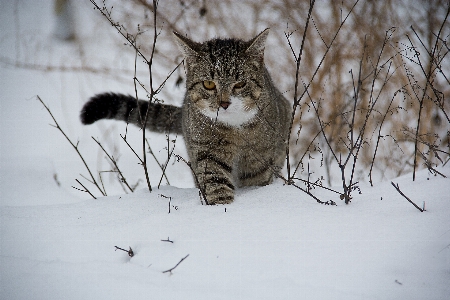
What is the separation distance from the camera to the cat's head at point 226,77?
246 cm

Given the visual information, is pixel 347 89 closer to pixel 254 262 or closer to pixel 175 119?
pixel 175 119

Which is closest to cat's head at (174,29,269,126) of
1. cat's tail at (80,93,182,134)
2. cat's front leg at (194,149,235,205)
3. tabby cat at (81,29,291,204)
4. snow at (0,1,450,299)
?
tabby cat at (81,29,291,204)

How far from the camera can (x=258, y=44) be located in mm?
2588

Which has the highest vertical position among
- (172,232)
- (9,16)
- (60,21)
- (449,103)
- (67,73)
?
(60,21)

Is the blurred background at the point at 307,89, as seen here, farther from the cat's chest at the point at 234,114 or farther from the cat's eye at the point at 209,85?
the cat's eye at the point at 209,85

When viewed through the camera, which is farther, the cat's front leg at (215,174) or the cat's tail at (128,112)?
the cat's tail at (128,112)

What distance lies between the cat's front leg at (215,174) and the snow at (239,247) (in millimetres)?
100

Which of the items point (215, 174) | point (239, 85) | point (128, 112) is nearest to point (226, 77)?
point (239, 85)

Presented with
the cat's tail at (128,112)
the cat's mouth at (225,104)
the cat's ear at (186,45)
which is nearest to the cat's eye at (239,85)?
the cat's mouth at (225,104)

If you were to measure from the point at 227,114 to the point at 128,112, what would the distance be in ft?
3.33

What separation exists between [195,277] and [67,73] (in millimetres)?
6732

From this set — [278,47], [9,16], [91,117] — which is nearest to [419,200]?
[91,117]

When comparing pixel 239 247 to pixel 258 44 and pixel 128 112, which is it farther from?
pixel 128 112

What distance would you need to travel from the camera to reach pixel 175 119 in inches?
129
